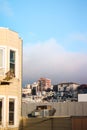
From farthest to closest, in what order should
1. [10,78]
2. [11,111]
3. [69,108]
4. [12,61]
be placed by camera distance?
[69,108] → [12,61] → [11,111] → [10,78]

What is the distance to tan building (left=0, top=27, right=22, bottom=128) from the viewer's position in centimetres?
1952

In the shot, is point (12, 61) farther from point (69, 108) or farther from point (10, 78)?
point (69, 108)

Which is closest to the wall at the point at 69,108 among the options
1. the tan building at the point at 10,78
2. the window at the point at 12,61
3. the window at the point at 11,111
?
the tan building at the point at 10,78

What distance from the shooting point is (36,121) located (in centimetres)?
2067

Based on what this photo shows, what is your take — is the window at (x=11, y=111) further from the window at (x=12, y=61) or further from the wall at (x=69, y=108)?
the wall at (x=69, y=108)

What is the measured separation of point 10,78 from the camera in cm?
1944

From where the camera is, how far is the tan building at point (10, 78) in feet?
64.0

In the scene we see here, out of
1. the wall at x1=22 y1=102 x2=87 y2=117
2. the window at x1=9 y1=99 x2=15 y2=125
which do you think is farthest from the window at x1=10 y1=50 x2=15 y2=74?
the wall at x1=22 y1=102 x2=87 y2=117

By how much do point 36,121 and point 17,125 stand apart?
4.06 ft

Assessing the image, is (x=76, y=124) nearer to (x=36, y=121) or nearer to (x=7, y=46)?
(x=36, y=121)

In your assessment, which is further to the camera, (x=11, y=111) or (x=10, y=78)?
(x=11, y=111)

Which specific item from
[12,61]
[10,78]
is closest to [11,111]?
[10,78]

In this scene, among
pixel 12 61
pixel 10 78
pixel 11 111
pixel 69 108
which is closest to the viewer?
pixel 10 78

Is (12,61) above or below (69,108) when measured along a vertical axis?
above
